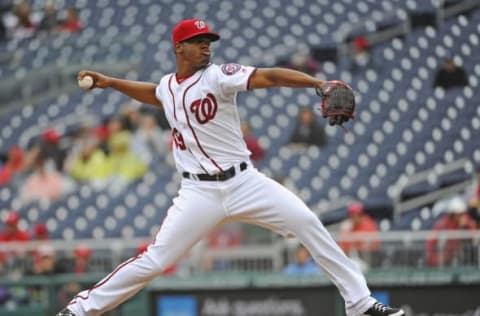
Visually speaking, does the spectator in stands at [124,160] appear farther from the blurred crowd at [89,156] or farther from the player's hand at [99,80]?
the player's hand at [99,80]

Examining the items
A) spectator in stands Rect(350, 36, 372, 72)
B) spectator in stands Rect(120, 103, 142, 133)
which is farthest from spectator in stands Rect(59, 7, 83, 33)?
spectator in stands Rect(350, 36, 372, 72)

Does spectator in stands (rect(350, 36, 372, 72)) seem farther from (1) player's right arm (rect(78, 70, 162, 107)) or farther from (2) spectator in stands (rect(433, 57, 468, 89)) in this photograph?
(1) player's right arm (rect(78, 70, 162, 107))

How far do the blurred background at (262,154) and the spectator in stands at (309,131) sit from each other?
0.04 ft

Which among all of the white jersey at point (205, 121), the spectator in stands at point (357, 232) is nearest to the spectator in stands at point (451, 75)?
the spectator in stands at point (357, 232)

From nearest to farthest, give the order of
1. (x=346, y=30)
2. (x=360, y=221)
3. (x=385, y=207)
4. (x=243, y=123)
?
(x=360, y=221) < (x=385, y=207) < (x=243, y=123) < (x=346, y=30)

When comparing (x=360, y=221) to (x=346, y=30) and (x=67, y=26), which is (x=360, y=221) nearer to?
(x=346, y=30)

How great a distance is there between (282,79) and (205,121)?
60 centimetres

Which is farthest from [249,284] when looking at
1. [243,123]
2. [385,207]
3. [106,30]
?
[106,30]

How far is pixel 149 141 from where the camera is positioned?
1228 cm

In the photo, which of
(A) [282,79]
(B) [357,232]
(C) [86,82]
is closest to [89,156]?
(B) [357,232]

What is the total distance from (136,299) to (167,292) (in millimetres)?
269

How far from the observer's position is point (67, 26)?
14594 millimetres

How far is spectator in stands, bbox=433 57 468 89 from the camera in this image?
11.6m

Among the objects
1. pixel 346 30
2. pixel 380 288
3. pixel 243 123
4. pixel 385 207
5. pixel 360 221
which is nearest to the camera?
pixel 380 288
